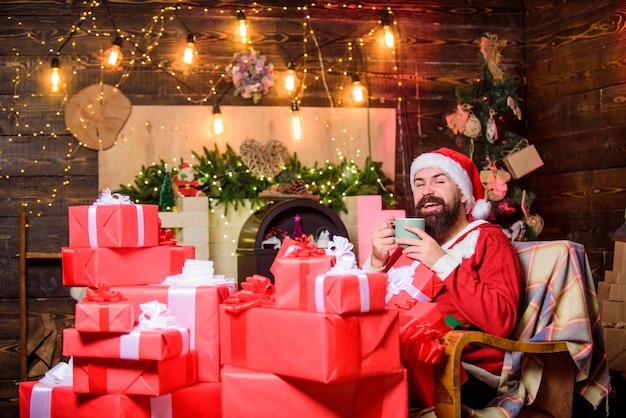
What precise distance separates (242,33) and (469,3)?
1.73 meters

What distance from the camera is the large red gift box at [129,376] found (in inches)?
76.0

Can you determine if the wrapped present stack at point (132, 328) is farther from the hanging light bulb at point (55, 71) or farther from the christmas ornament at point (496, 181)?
the christmas ornament at point (496, 181)

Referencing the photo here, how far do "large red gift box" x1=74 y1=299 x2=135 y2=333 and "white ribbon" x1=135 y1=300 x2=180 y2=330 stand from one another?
5cm

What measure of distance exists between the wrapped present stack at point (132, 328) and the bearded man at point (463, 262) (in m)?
0.66

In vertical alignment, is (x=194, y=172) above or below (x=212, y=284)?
above

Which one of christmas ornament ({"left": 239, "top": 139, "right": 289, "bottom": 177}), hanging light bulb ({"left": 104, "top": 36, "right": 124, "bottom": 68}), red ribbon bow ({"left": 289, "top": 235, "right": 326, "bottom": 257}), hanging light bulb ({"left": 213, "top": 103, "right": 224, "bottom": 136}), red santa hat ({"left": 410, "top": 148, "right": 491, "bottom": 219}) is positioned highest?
hanging light bulb ({"left": 104, "top": 36, "right": 124, "bottom": 68})

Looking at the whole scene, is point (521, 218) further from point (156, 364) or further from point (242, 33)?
point (156, 364)

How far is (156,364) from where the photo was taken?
1.92 m

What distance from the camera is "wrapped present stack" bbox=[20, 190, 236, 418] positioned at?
1.94 meters

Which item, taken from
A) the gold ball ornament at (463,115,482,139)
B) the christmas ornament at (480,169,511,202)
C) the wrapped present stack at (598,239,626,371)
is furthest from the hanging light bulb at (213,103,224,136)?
the wrapped present stack at (598,239,626,371)

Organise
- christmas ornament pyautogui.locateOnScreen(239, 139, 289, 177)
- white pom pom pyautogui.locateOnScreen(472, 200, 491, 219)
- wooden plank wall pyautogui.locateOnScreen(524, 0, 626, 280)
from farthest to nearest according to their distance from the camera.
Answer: christmas ornament pyautogui.locateOnScreen(239, 139, 289, 177) → wooden plank wall pyautogui.locateOnScreen(524, 0, 626, 280) → white pom pom pyautogui.locateOnScreen(472, 200, 491, 219)

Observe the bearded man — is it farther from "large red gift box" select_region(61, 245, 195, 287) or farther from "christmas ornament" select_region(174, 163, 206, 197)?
"christmas ornament" select_region(174, 163, 206, 197)

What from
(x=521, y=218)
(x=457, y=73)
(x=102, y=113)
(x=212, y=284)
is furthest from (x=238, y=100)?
(x=212, y=284)

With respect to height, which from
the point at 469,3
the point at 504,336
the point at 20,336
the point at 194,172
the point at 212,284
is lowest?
the point at 20,336
